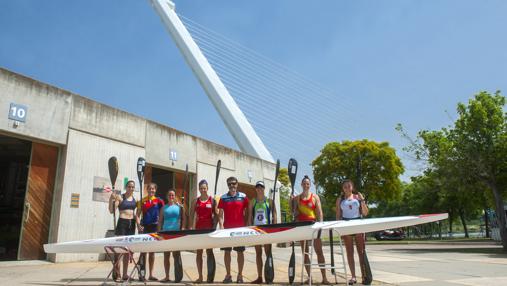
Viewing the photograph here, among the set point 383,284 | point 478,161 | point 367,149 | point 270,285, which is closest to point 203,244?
point 270,285

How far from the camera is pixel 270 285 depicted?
5.85 m

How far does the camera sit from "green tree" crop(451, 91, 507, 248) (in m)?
15.6

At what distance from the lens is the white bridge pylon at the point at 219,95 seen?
22.7 metres

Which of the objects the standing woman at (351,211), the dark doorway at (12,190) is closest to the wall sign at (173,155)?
the dark doorway at (12,190)

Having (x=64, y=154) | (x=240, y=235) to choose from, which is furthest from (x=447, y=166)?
(x=64, y=154)

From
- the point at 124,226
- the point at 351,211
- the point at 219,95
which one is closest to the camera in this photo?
the point at 351,211

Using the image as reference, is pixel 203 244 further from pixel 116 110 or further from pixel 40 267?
pixel 116 110

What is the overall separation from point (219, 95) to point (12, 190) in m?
11.8

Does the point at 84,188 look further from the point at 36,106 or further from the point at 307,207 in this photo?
the point at 307,207

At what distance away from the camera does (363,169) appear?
35.6 m

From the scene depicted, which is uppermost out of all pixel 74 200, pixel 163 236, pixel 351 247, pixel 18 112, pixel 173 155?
pixel 18 112

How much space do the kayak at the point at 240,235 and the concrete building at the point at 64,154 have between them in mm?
4858

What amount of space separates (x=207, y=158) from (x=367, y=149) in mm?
23417

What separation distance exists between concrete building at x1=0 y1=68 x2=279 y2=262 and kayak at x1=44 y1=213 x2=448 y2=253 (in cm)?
486
